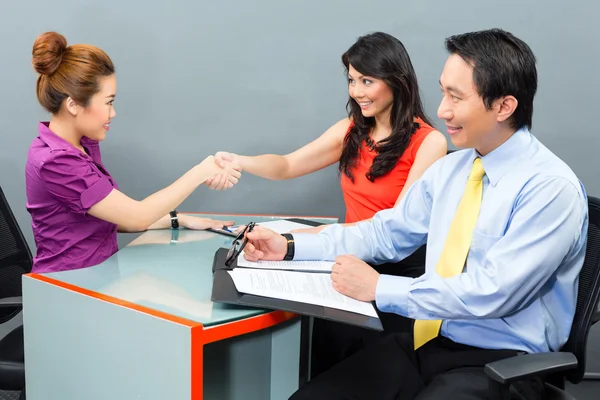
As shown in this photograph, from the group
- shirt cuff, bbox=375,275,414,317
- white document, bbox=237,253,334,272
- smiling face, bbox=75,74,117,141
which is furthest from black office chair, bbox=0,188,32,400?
shirt cuff, bbox=375,275,414,317

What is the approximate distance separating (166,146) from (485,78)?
6.05 ft

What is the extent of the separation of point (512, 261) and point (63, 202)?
127 centimetres

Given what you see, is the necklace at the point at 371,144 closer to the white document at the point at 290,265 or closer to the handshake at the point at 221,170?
the handshake at the point at 221,170

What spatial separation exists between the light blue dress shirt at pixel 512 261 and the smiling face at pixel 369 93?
70cm

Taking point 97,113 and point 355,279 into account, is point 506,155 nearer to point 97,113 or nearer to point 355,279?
point 355,279

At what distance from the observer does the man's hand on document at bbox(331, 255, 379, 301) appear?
1.50 m

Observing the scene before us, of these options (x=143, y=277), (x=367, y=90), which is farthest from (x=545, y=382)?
(x=367, y=90)

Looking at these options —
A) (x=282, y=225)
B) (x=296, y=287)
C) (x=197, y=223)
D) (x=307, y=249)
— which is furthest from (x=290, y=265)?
(x=197, y=223)

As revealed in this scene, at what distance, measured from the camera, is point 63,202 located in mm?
1895

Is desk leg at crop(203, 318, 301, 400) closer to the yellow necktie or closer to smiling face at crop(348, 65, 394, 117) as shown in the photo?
the yellow necktie

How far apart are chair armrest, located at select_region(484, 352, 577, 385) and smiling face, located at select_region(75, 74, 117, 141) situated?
135 centimetres

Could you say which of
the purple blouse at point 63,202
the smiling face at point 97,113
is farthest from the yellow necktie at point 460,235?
the smiling face at point 97,113

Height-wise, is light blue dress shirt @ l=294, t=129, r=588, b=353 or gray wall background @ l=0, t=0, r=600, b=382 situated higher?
gray wall background @ l=0, t=0, r=600, b=382

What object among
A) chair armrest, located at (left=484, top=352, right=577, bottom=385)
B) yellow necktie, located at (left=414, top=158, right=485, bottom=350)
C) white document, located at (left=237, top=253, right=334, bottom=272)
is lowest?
chair armrest, located at (left=484, top=352, right=577, bottom=385)
